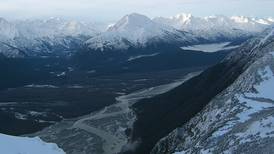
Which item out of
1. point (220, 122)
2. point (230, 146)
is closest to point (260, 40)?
point (220, 122)

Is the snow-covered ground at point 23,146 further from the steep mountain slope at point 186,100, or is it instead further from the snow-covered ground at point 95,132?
the snow-covered ground at point 95,132

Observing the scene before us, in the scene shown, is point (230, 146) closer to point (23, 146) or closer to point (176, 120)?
point (23, 146)

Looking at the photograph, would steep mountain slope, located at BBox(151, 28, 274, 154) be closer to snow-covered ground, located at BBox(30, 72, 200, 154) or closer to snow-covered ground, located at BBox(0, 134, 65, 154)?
snow-covered ground, located at BBox(0, 134, 65, 154)

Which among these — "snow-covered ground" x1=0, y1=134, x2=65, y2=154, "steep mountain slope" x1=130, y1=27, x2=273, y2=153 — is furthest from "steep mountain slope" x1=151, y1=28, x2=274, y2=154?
"snow-covered ground" x1=0, y1=134, x2=65, y2=154

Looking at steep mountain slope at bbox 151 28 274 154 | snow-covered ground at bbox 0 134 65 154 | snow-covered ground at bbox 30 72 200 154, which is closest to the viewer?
snow-covered ground at bbox 0 134 65 154

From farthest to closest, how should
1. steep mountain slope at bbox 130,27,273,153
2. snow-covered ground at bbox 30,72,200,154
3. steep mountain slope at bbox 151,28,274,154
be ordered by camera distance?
snow-covered ground at bbox 30,72,200,154, steep mountain slope at bbox 130,27,273,153, steep mountain slope at bbox 151,28,274,154

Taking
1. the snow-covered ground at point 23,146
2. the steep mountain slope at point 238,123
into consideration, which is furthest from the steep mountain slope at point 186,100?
the snow-covered ground at point 23,146

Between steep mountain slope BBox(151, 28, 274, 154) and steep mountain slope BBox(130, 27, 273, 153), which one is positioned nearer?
steep mountain slope BBox(151, 28, 274, 154)

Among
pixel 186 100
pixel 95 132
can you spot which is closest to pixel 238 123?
pixel 186 100
